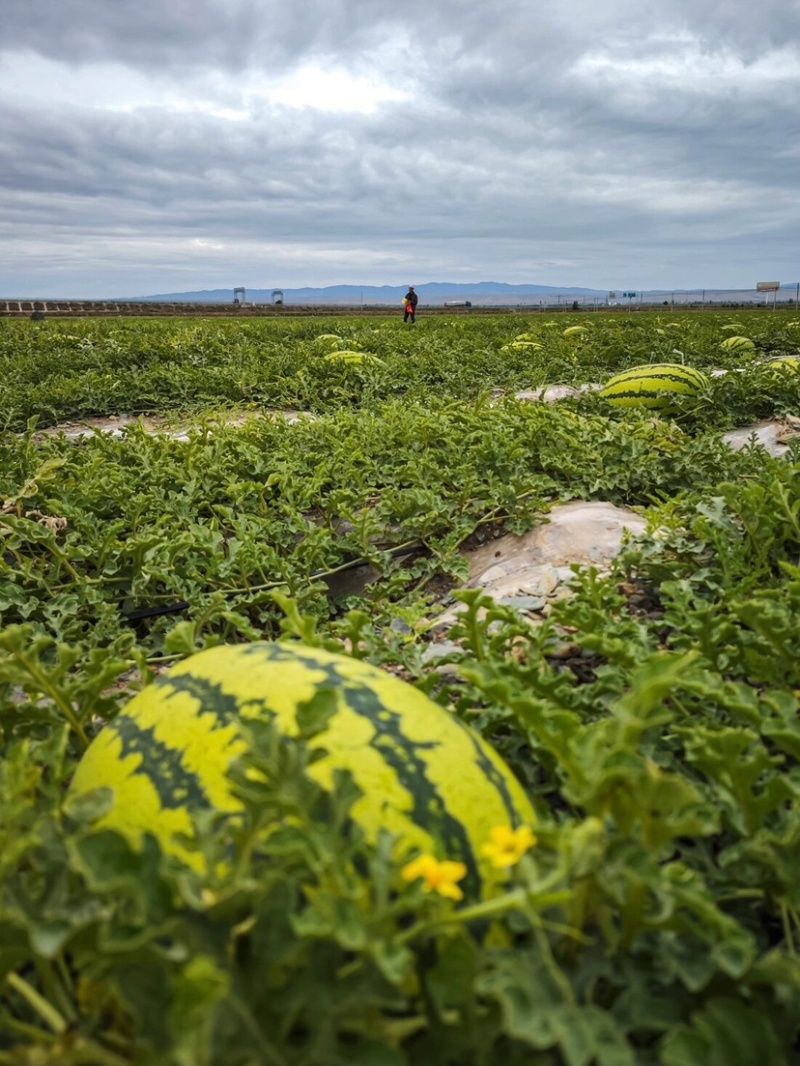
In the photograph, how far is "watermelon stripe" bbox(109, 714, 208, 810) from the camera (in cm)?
139

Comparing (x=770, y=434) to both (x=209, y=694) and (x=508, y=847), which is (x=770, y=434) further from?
(x=508, y=847)

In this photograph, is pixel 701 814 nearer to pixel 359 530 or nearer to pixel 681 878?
pixel 681 878

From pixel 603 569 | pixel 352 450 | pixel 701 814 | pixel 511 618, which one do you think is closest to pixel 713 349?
pixel 352 450

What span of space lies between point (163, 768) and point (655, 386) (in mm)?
5966

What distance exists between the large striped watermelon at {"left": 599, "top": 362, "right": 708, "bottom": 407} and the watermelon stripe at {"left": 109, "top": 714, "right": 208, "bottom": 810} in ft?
18.7

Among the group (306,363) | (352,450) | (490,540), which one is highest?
(306,363)

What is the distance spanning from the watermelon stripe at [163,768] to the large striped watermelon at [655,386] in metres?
5.70

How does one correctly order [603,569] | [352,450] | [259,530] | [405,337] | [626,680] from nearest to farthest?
[626,680]
[603,569]
[259,530]
[352,450]
[405,337]

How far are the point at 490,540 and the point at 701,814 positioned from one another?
2.75 meters

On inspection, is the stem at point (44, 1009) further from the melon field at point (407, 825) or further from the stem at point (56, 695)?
the stem at point (56, 695)

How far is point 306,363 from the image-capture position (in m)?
8.92

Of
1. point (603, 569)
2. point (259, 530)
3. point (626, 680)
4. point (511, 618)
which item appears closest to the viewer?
point (626, 680)

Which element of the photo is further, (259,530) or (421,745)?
(259,530)

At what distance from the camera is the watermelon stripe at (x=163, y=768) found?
1.39 meters
